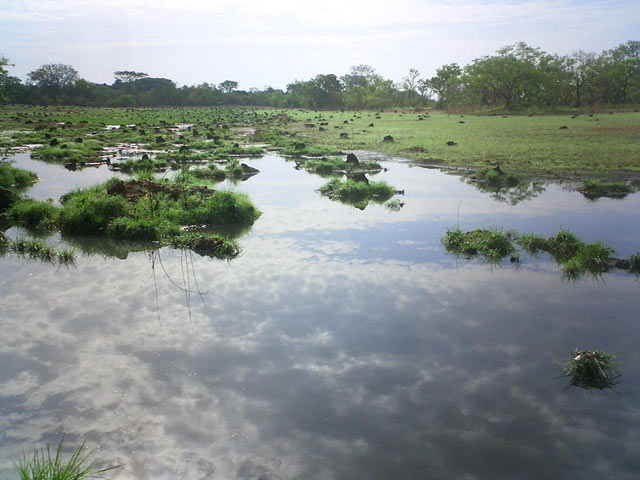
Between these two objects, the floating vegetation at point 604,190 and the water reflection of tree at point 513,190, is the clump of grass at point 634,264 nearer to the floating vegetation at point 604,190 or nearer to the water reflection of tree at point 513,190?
the water reflection of tree at point 513,190

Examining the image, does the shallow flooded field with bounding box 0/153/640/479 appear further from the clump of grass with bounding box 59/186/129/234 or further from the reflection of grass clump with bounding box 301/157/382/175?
the reflection of grass clump with bounding box 301/157/382/175

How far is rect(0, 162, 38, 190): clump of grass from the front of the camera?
17938 mm

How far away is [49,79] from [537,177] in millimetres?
106675

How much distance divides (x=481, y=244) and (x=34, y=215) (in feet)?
39.4

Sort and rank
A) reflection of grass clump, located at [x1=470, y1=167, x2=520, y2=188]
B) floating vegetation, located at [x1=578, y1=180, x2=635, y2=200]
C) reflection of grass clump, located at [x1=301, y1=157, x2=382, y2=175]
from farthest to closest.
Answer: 1. reflection of grass clump, located at [x1=301, y1=157, x2=382, y2=175]
2. reflection of grass clump, located at [x1=470, y1=167, x2=520, y2=188]
3. floating vegetation, located at [x1=578, y1=180, x2=635, y2=200]

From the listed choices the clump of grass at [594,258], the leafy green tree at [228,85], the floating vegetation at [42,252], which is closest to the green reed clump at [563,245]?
the clump of grass at [594,258]

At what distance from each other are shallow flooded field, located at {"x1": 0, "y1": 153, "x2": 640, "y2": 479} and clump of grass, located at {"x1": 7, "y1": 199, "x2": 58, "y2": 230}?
92.0 inches

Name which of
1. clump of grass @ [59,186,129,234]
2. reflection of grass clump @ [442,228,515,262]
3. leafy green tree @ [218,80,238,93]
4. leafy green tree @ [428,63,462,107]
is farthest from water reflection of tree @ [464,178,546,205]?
leafy green tree @ [218,80,238,93]

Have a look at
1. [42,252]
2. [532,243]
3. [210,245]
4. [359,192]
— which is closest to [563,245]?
[532,243]

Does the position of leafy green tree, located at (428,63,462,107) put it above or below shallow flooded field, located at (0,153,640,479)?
above

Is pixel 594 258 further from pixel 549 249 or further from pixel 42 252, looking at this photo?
pixel 42 252

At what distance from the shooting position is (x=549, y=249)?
36.5ft

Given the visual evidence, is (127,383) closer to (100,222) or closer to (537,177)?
(100,222)

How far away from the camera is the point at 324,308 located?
27.0 feet
